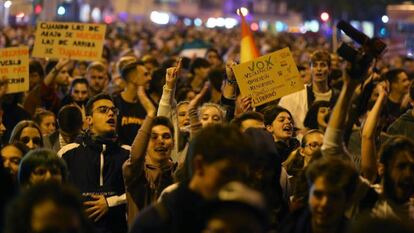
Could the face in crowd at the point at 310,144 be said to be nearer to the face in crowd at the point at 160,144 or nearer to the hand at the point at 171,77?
the face in crowd at the point at 160,144

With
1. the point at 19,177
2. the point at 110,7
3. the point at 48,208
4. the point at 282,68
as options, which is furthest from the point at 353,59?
the point at 110,7

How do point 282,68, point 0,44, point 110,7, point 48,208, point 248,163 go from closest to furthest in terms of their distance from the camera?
point 48,208 < point 248,163 < point 282,68 < point 0,44 < point 110,7

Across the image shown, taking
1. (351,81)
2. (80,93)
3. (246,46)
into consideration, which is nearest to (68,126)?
(80,93)

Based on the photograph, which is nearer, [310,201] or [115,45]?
[310,201]

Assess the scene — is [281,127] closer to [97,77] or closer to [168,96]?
[168,96]

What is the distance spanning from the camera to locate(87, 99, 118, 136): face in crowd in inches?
379

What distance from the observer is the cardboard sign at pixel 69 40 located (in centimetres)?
1583

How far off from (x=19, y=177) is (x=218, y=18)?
79.6 meters

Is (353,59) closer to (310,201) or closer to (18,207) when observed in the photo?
(310,201)

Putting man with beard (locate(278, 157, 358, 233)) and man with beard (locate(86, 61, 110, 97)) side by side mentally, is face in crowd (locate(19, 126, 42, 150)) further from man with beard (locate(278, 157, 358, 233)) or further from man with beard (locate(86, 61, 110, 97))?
man with beard (locate(86, 61, 110, 97))

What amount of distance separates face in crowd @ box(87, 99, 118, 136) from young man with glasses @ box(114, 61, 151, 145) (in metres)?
2.47

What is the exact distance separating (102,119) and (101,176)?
0.68 meters

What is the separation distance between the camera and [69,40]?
16.0 metres

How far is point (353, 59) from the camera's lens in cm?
736
